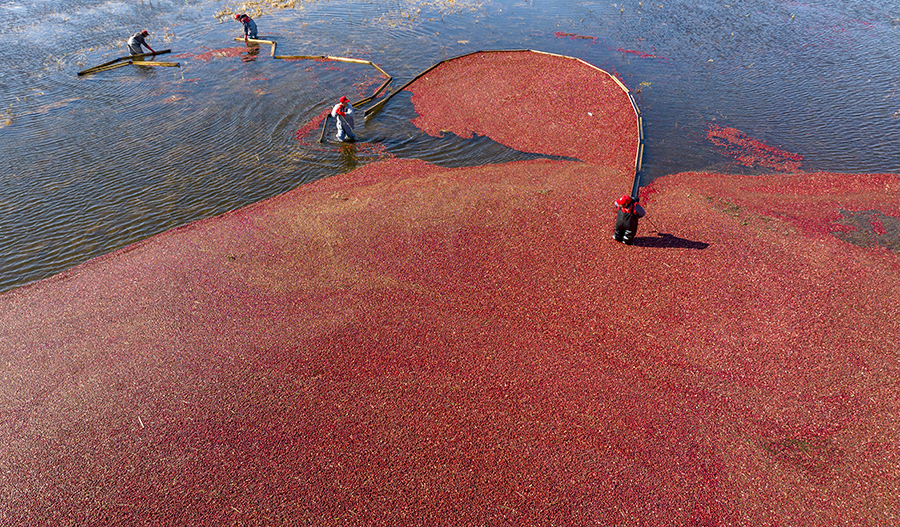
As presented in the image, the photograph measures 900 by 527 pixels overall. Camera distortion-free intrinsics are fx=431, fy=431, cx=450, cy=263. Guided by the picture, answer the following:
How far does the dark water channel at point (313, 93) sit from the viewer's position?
13.8 metres

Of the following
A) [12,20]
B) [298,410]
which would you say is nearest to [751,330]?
[298,410]

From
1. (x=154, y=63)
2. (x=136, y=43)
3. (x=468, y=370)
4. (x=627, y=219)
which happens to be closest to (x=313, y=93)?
(x=154, y=63)

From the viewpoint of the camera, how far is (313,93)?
1992 cm

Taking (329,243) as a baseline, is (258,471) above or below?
below

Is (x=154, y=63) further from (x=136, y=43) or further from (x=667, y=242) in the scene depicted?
(x=667, y=242)

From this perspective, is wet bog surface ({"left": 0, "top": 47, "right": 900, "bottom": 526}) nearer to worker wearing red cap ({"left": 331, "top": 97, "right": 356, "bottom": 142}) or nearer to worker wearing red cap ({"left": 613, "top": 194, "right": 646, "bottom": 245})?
worker wearing red cap ({"left": 613, "top": 194, "right": 646, "bottom": 245})

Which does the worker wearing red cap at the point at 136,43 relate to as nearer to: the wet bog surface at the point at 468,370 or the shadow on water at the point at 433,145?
the shadow on water at the point at 433,145

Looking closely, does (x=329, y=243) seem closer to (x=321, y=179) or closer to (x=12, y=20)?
(x=321, y=179)

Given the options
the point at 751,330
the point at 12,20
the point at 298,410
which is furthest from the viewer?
the point at 12,20

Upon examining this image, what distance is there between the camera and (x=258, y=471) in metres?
6.66

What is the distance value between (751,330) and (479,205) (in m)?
7.22

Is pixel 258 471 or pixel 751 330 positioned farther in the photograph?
pixel 751 330

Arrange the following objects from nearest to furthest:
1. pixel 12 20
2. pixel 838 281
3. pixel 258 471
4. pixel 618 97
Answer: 1. pixel 258 471
2. pixel 838 281
3. pixel 618 97
4. pixel 12 20

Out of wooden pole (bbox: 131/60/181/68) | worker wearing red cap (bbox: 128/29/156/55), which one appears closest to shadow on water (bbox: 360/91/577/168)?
wooden pole (bbox: 131/60/181/68)
